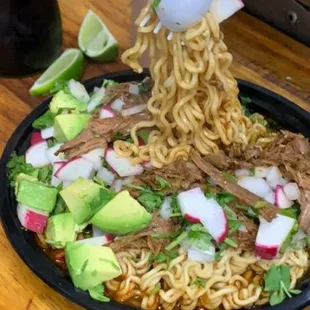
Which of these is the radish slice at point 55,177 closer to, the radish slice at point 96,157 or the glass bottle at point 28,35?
the radish slice at point 96,157

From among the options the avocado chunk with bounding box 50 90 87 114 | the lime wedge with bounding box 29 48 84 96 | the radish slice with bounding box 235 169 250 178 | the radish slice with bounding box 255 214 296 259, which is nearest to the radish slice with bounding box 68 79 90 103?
the avocado chunk with bounding box 50 90 87 114

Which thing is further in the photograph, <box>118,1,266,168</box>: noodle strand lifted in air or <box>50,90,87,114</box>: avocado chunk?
<box>50,90,87,114</box>: avocado chunk

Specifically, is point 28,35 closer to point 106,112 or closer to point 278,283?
point 106,112

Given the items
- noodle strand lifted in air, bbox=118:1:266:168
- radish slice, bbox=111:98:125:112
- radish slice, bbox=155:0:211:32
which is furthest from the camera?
radish slice, bbox=111:98:125:112

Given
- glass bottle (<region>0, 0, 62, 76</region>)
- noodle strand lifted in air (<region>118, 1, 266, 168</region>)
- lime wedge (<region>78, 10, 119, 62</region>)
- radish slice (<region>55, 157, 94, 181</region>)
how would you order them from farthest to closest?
lime wedge (<region>78, 10, 119, 62</region>), glass bottle (<region>0, 0, 62, 76</region>), radish slice (<region>55, 157, 94, 181</region>), noodle strand lifted in air (<region>118, 1, 266, 168</region>)

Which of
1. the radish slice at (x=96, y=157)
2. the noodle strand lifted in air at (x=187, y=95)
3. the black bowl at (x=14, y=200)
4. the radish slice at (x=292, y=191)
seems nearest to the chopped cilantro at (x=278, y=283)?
the black bowl at (x=14, y=200)

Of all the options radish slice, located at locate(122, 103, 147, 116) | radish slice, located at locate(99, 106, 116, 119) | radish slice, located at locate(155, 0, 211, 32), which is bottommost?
radish slice, located at locate(99, 106, 116, 119)

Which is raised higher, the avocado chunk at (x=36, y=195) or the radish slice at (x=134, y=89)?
the radish slice at (x=134, y=89)

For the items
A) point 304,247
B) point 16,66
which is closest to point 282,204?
point 304,247

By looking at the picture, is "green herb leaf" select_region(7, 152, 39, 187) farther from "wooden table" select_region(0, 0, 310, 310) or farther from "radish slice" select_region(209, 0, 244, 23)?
"radish slice" select_region(209, 0, 244, 23)
